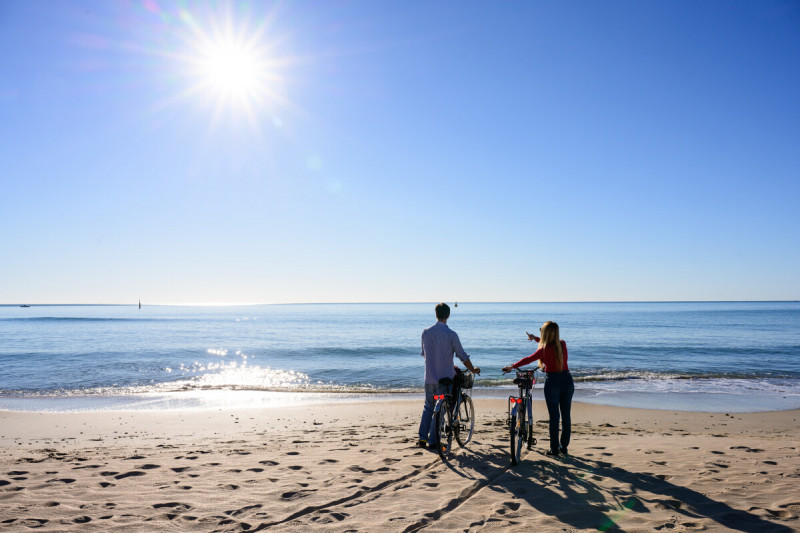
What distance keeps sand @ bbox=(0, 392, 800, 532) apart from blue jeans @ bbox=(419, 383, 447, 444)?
0.35m

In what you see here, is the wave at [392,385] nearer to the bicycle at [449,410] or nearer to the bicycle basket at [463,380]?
the bicycle at [449,410]

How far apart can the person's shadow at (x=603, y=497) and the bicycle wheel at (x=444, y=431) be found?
→ 109cm

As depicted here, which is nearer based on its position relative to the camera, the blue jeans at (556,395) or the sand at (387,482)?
the sand at (387,482)

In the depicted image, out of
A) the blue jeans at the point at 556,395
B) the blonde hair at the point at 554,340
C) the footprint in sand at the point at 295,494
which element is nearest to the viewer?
the footprint in sand at the point at 295,494

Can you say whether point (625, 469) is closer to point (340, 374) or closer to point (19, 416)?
point (19, 416)

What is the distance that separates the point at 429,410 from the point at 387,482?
74.3 inches

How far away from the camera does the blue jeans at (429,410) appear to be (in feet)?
24.6

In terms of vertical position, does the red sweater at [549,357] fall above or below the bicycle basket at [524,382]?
above

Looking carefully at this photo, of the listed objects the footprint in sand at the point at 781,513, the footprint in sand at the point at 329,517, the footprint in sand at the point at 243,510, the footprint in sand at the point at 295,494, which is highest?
the footprint in sand at the point at 781,513

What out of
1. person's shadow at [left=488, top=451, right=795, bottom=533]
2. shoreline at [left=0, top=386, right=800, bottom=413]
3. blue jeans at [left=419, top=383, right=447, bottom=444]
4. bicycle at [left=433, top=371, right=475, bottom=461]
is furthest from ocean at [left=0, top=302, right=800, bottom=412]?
person's shadow at [left=488, top=451, right=795, bottom=533]

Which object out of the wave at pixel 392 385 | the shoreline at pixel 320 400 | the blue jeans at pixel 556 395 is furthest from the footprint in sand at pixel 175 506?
the wave at pixel 392 385

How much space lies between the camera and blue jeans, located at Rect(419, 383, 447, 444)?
7.48m

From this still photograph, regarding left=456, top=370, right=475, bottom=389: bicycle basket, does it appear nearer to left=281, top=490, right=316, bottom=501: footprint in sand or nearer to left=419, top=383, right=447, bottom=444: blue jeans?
left=419, top=383, right=447, bottom=444: blue jeans

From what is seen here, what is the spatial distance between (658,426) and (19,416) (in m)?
16.5
